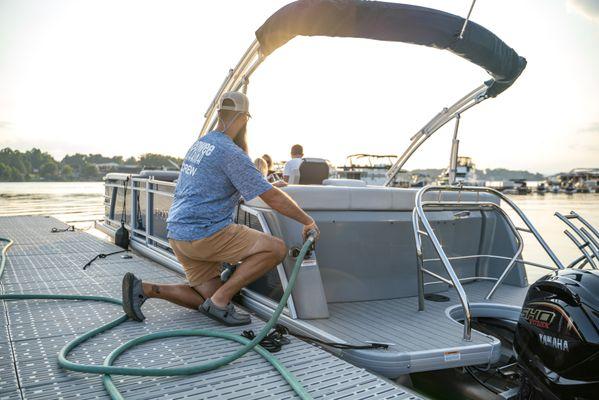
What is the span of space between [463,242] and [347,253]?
141 centimetres

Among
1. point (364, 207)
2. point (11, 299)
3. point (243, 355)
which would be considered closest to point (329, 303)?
point (364, 207)

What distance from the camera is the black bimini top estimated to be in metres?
5.21

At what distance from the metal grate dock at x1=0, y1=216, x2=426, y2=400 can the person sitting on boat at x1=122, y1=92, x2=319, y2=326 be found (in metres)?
0.18

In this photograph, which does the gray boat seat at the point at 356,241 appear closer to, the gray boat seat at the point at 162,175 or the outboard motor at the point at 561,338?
the outboard motor at the point at 561,338

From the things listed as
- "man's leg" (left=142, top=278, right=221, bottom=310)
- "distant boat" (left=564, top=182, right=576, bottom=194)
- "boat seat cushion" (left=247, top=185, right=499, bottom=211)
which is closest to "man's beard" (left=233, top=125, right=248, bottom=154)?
"boat seat cushion" (left=247, top=185, right=499, bottom=211)

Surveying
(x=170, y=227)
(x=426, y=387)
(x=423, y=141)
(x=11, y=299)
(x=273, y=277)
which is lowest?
(x=426, y=387)

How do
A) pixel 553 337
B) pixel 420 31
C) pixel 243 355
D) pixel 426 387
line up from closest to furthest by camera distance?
pixel 553 337
pixel 243 355
pixel 426 387
pixel 420 31

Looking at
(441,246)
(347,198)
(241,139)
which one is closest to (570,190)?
(441,246)

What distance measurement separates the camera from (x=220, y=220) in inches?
120

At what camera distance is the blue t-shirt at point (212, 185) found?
292 centimetres

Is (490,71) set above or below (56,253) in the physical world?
above

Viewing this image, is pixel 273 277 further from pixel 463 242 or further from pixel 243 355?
pixel 463 242

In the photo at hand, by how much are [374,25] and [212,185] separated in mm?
3494

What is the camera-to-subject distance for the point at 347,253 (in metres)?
3.63
